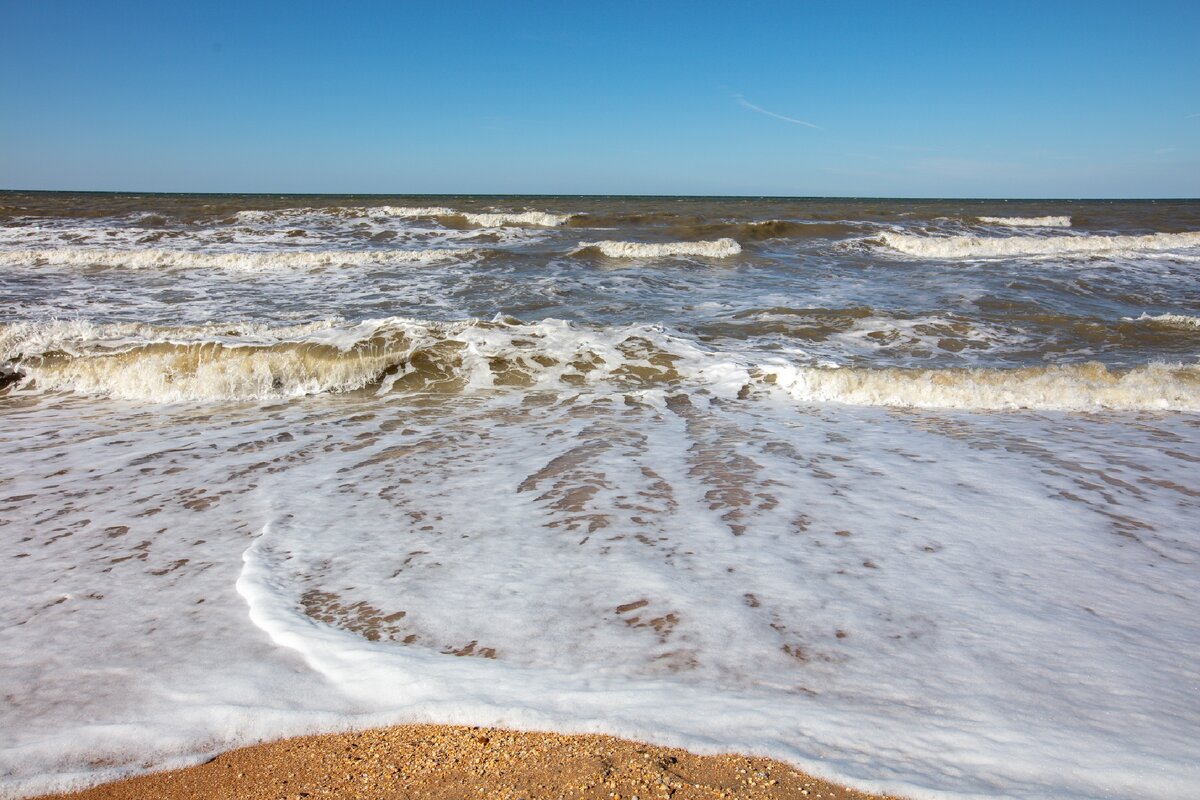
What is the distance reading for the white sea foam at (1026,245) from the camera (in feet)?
62.2

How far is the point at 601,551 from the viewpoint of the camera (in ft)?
10.2

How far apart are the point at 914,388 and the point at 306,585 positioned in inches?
207

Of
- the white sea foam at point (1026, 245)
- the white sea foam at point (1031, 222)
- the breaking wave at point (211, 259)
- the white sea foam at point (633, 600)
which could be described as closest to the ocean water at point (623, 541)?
the white sea foam at point (633, 600)

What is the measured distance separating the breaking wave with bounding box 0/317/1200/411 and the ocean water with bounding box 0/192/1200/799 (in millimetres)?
37

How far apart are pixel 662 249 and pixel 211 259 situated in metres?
10.3

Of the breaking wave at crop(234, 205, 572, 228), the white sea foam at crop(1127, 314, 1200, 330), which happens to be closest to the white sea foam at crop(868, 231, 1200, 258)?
the white sea foam at crop(1127, 314, 1200, 330)

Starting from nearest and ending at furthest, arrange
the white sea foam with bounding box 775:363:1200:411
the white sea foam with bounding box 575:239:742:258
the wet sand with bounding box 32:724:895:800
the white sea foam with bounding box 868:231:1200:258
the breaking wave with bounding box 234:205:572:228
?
the wet sand with bounding box 32:724:895:800 → the white sea foam with bounding box 775:363:1200:411 → the white sea foam with bounding box 575:239:742:258 → the white sea foam with bounding box 868:231:1200:258 → the breaking wave with bounding box 234:205:572:228

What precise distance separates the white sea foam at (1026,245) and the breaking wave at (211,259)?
12.1 metres

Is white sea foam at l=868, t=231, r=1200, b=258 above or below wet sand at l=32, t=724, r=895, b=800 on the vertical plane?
above

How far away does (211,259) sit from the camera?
15500 mm

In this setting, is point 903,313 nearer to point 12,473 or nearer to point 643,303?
point 643,303

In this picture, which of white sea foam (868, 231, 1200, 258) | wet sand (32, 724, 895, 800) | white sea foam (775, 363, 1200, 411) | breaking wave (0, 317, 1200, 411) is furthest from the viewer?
white sea foam (868, 231, 1200, 258)

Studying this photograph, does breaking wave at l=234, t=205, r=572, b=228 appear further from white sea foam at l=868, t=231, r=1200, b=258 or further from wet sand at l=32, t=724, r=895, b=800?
wet sand at l=32, t=724, r=895, b=800

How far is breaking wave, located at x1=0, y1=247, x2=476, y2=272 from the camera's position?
592 inches
